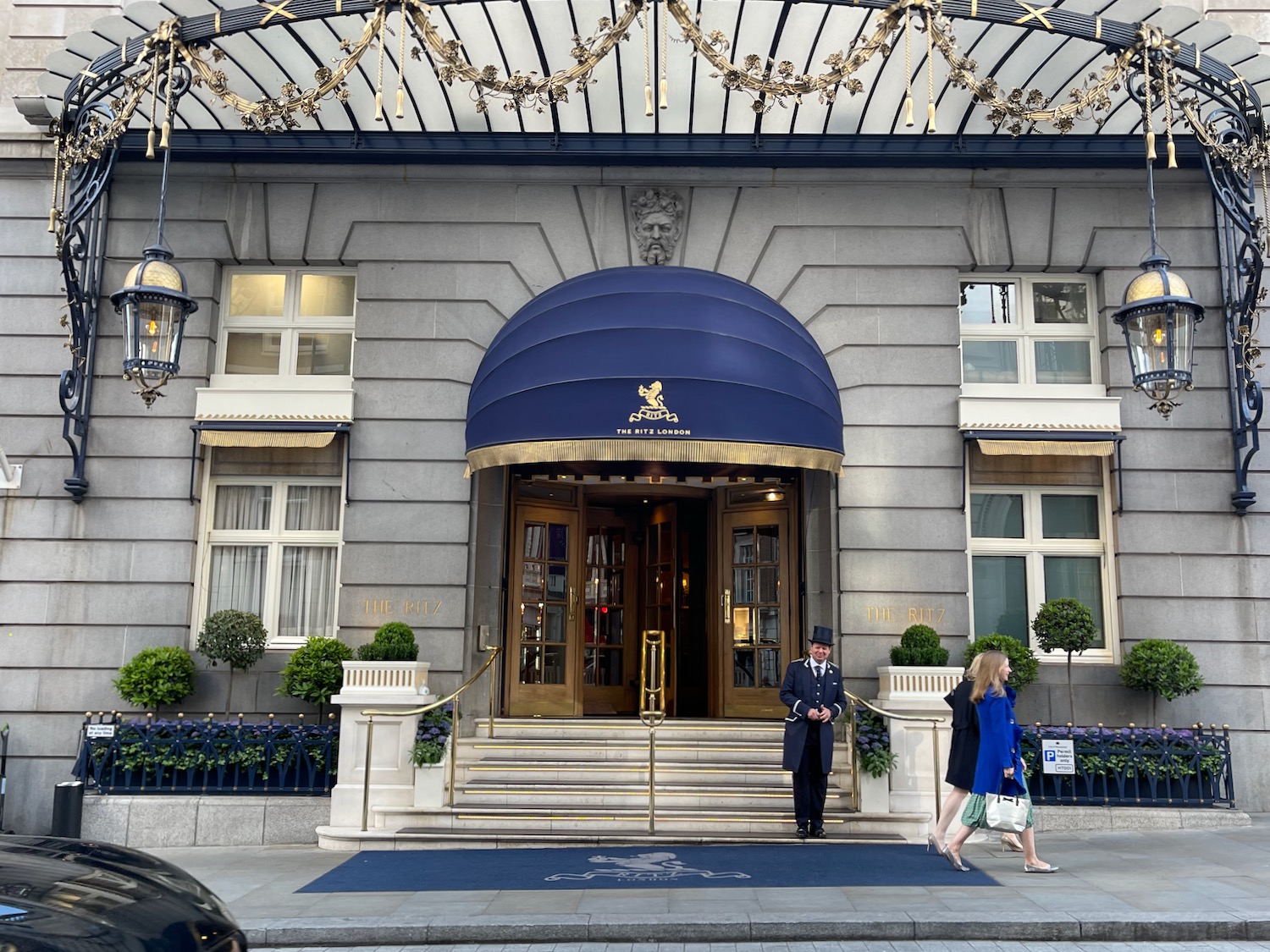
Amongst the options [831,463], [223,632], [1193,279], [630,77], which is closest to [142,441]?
[223,632]

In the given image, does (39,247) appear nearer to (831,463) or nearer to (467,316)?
(467,316)

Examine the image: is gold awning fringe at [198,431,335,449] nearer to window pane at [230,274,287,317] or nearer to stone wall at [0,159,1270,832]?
stone wall at [0,159,1270,832]

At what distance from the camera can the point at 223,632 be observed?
44.3 ft

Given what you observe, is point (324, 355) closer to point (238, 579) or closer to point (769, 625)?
point (238, 579)

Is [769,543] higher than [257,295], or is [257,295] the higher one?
[257,295]

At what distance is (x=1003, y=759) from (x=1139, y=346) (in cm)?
494

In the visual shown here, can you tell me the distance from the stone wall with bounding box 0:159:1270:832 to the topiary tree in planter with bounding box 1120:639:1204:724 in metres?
0.46

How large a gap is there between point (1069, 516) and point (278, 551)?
10.7 m

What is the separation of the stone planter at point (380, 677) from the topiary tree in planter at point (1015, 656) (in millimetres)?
6842

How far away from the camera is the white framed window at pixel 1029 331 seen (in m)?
15.3

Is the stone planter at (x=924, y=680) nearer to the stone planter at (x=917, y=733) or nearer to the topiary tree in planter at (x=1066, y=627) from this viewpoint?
the stone planter at (x=917, y=733)

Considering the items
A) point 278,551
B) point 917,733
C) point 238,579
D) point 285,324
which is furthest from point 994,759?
point 285,324

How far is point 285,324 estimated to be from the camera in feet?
50.9

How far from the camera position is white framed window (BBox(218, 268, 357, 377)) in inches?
609
